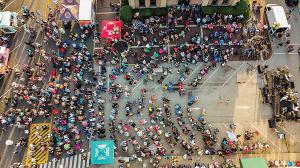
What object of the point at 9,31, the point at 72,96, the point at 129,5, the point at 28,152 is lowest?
the point at 28,152

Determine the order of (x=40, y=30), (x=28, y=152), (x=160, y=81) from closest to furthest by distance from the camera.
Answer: (x=28, y=152) < (x=160, y=81) < (x=40, y=30)

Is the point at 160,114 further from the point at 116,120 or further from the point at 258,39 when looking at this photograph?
the point at 258,39

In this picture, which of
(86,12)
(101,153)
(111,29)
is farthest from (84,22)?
(101,153)

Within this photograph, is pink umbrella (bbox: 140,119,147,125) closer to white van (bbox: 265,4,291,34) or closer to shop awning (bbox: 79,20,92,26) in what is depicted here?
shop awning (bbox: 79,20,92,26)

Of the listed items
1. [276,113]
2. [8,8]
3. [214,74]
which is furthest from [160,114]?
[8,8]

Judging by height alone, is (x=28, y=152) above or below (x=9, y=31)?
below

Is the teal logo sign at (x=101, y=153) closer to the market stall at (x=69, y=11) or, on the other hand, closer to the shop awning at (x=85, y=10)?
the shop awning at (x=85, y=10)

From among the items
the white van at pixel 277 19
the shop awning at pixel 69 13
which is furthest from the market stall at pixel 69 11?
the white van at pixel 277 19
